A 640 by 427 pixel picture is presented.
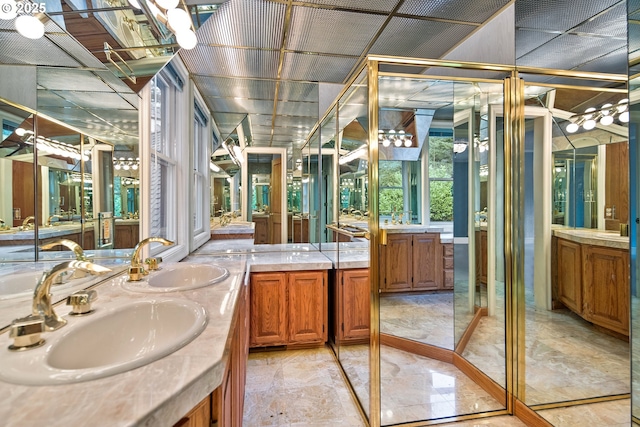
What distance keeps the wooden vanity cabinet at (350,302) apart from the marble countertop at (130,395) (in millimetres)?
1688

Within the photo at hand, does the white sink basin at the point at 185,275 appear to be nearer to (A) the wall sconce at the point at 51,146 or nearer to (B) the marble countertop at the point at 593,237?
(A) the wall sconce at the point at 51,146

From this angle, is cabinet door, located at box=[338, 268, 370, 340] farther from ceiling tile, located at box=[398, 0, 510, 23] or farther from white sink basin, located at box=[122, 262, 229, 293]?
ceiling tile, located at box=[398, 0, 510, 23]

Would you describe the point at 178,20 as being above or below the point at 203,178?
above

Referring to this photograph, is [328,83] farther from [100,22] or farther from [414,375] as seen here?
[414,375]

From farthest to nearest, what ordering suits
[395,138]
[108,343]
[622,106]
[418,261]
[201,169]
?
[201,169] → [418,261] → [395,138] → [622,106] → [108,343]

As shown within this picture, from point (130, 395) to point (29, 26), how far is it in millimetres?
1161

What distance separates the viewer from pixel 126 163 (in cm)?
166

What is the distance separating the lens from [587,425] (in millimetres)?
1649

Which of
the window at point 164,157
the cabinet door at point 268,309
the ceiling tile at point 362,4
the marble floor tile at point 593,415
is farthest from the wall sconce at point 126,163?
the marble floor tile at point 593,415

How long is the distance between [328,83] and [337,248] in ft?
5.50

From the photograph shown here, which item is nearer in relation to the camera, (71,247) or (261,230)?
(71,247)

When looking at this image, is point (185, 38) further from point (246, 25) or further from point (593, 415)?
point (593, 415)

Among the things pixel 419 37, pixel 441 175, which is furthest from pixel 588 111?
pixel 419 37

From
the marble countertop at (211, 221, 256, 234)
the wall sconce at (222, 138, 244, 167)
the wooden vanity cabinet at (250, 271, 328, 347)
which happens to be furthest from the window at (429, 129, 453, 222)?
the wall sconce at (222, 138, 244, 167)
